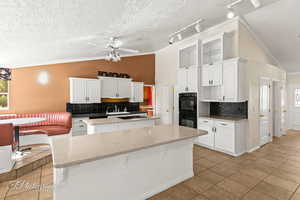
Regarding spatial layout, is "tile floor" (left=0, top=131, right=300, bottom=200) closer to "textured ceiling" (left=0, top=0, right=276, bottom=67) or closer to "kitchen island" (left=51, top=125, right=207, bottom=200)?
"kitchen island" (left=51, top=125, right=207, bottom=200)

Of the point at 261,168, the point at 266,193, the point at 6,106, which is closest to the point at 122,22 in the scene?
the point at 266,193

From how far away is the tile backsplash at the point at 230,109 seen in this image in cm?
376

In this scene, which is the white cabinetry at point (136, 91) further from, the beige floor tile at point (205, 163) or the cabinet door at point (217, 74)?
the beige floor tile at point (205, 163)

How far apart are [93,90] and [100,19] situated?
2.83 m

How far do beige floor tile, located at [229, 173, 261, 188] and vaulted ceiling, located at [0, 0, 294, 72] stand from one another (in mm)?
3212

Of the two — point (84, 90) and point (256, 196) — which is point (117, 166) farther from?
point (84, 90)

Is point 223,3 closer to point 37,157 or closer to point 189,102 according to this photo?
point 189,102

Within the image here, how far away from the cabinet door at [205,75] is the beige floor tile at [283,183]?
2389mm

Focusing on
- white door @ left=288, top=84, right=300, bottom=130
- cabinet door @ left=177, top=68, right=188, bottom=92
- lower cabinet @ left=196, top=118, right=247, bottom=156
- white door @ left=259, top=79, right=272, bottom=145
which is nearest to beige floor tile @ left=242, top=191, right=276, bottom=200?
lower cabinet @ left=196, top=118, right=247, bottom=156

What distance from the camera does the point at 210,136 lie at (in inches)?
153

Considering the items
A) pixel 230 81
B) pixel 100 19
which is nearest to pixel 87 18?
pixel 100 19

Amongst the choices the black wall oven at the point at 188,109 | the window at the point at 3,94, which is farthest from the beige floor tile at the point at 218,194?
the window at the point at 3,94

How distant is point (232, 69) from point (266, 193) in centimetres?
252

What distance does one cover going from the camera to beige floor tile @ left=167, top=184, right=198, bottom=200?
199 centimetres
